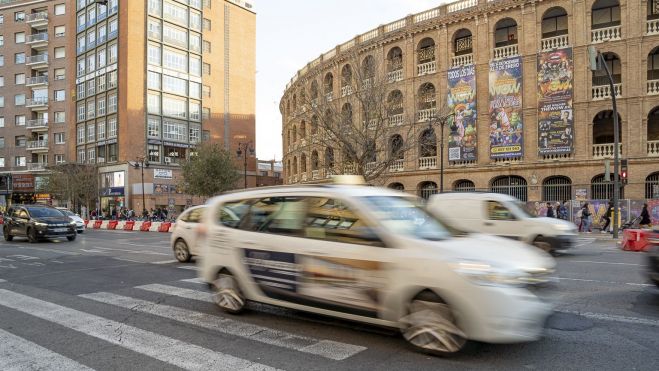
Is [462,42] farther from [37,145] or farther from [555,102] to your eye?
[37,145]

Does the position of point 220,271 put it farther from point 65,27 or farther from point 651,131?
point 65,27

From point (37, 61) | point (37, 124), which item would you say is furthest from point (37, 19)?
point (37, 124)

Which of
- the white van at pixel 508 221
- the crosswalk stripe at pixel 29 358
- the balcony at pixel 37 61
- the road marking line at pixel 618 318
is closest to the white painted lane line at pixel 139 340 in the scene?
the crosswalk stripe at pixel 29 358

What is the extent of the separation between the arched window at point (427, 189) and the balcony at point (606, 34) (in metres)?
12.9

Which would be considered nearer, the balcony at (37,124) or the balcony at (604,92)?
the balcony at (604,92)

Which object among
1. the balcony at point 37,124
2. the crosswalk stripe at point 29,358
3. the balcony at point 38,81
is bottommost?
the crosswalk stripe at point 29,358

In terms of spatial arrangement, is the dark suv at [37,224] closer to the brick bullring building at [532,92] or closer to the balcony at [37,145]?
the brick bullring building at [532,92]

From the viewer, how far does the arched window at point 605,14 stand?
91.0 ft

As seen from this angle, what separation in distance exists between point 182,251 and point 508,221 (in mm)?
9039

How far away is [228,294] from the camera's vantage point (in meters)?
6.34

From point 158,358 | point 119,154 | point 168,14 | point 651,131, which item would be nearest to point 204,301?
point 158,358

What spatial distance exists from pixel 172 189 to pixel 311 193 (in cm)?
5300

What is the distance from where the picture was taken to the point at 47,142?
62.9m

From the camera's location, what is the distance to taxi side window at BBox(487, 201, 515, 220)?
13.0 meters
